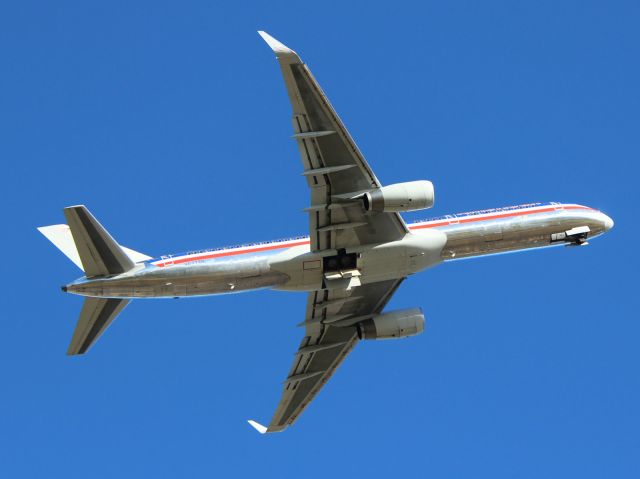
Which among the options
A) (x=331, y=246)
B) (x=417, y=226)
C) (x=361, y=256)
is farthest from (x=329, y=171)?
(x=417, y=226)

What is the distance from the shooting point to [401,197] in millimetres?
55312

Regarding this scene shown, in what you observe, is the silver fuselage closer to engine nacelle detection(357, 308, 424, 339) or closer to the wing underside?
the wing underside

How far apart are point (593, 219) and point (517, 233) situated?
16.8 feet

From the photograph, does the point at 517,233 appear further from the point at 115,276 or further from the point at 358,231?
the point at 115,276

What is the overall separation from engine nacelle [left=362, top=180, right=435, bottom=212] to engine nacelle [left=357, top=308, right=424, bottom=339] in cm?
1065

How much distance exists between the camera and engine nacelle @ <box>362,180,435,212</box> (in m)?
55.2

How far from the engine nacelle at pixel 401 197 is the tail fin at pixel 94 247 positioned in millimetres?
13045

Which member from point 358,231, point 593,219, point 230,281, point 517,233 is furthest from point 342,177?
point 593,219

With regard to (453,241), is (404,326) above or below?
below

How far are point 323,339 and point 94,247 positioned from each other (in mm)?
18268

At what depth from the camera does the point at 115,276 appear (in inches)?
2184

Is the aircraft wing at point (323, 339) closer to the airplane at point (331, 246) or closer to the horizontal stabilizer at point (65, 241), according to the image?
the airplane at point (331, 246)

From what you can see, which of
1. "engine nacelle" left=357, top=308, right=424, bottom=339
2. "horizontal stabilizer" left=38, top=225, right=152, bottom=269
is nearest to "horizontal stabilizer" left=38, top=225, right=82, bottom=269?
"horizontal stabilizer" left=38, top=225, right=152, bottom=269

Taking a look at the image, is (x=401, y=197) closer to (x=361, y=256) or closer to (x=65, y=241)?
(x=361, y=256)
